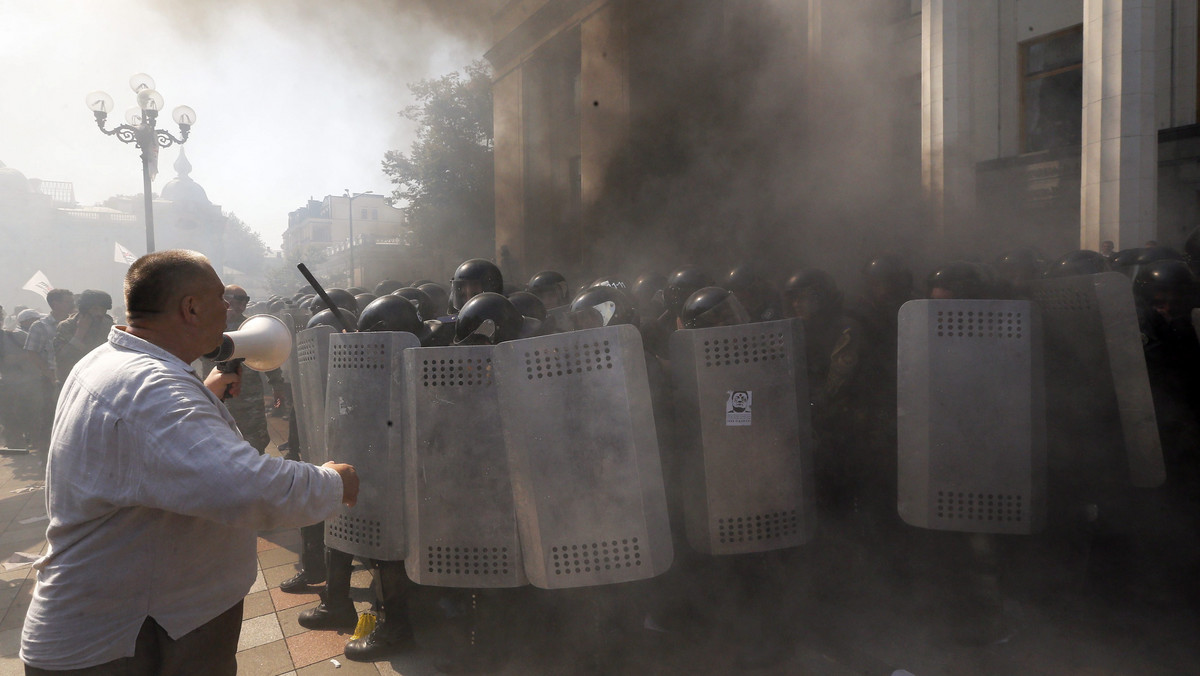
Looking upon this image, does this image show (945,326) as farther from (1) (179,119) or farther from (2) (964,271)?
(1) (179,119)

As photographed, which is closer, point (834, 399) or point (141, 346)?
point (141, 346)

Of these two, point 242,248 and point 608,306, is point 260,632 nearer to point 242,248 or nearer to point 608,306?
point 608,306

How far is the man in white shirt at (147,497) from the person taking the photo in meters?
1.43

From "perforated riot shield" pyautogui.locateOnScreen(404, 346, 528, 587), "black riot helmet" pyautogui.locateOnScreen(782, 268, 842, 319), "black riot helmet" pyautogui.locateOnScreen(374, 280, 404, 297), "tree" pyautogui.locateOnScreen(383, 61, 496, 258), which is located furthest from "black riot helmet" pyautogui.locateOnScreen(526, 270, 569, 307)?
→ "tree" pyautogui.locateOnScreen(383, 61, 496, 258)

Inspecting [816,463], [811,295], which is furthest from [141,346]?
[811,295]

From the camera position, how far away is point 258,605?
3709 mm

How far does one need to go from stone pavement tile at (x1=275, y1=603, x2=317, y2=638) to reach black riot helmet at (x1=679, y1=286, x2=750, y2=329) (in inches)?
101

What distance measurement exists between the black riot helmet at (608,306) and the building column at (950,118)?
5.37m

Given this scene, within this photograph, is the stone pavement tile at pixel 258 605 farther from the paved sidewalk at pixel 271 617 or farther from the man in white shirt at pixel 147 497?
the man in white shirt at pixel 147 497

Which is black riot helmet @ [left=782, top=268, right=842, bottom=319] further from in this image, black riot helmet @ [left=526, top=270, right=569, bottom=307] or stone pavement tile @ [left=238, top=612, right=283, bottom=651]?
stone pavement tile @ [left=238, top=612, right=283, bottom=651]

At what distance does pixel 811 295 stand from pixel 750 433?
1570 mm

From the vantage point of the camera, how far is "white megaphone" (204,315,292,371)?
2127 mm

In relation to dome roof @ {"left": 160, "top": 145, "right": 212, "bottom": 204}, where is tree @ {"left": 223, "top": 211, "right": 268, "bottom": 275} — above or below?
below

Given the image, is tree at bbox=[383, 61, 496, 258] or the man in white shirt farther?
tree at bbox=[383, 61, 496, 258]
